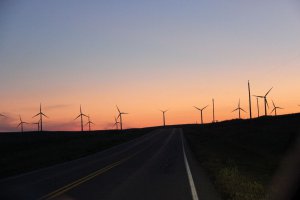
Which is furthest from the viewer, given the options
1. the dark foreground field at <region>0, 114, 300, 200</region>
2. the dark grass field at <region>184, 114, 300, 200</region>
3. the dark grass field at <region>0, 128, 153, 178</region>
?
the dark grass field at <region>0, 128, 153, 178</region>

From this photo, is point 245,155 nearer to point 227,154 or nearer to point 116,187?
point 227,154

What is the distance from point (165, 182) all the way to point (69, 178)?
14.9 ft

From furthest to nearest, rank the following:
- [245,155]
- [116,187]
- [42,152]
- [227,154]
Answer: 1. [42,152]
2. [245,155]
3. [227,154]
4. [116,187]

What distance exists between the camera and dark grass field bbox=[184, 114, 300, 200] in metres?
19.1

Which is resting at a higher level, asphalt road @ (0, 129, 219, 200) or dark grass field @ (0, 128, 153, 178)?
dark grass field @ (0, 128, 153, 178)

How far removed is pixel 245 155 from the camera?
164ft

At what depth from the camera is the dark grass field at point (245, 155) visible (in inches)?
753

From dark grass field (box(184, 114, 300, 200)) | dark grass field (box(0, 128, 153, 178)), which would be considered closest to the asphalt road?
A: dark grass field (box(184, 114, 300, 200))

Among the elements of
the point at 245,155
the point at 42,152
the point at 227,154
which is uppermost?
the point at 42,152

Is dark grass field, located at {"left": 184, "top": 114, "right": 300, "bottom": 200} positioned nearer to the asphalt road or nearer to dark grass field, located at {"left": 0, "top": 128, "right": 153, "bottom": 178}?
the asphalt road

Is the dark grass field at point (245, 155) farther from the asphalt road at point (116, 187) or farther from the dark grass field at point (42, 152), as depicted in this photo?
the dark grass field at point (42, 152)

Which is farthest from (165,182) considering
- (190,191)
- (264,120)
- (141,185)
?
(264,120)

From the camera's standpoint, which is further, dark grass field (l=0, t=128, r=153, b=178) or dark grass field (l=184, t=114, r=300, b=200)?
dark grass field (l=0, t=128, r=153, b=178)

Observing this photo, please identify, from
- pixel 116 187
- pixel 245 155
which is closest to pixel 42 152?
pixel 245 155
